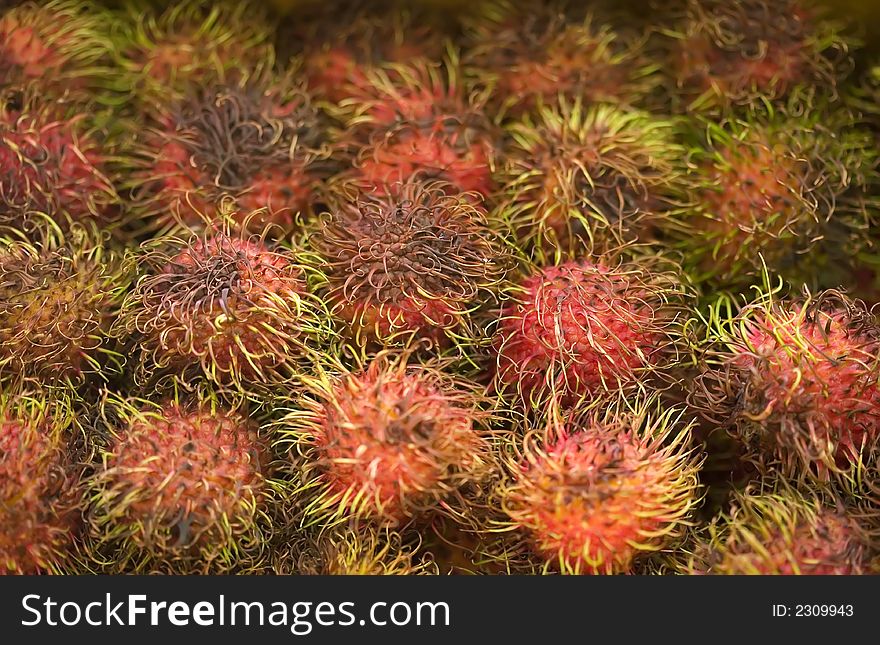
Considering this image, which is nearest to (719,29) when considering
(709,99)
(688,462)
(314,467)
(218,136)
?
(709,99)

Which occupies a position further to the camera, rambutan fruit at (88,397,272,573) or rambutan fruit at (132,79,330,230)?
rambutan fruit at (132,79,330,230)

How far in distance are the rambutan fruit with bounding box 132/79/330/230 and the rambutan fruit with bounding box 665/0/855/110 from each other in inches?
22.8

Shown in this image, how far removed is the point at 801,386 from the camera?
3.14ft

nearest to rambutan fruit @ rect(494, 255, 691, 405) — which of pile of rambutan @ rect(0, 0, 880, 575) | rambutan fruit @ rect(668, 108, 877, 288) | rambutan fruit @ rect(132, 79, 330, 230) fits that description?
pile of rambutan @ rect(0, 0, 880, 575)

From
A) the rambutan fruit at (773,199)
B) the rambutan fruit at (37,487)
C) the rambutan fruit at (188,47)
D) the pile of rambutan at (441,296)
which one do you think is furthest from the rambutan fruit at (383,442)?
the rambutan fruit at (188,47)

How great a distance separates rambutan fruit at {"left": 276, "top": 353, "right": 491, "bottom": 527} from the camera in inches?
36.4

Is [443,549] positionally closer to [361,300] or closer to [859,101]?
[361,300]

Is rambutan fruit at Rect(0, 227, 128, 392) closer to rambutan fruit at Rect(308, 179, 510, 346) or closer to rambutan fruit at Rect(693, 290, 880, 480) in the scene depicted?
rambutan fruit at Rect(308, 179, 510, 346)

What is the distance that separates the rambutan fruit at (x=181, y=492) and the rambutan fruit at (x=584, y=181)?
18.3 inches

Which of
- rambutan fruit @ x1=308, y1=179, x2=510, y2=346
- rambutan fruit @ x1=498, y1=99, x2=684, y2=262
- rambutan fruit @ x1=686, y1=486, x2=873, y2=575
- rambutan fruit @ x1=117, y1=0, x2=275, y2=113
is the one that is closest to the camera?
rambutan fruit @ x1=686, y1=486, x2=873, y2=575

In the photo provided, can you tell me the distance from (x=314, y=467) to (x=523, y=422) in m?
0.27

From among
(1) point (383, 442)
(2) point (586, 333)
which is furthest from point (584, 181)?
(1) point (383, 442)

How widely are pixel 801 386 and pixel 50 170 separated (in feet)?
3.29

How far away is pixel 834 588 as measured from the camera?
0.88 m
